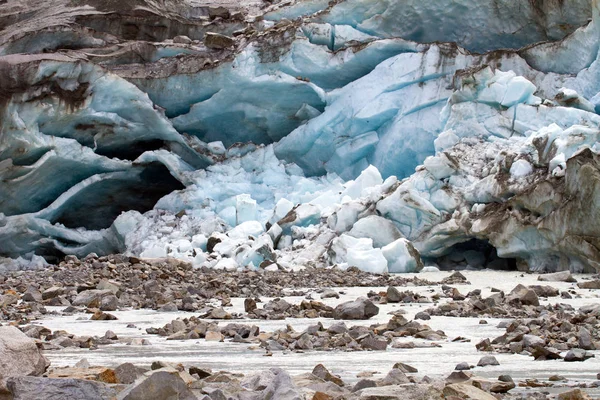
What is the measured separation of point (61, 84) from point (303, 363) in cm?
1386

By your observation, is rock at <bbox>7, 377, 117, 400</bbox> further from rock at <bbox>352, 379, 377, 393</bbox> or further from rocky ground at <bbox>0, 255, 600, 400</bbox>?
rock at <bbox>352, 379, 377, 393</bbox>

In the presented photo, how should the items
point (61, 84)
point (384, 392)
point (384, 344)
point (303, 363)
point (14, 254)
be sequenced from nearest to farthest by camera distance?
1. point (384, 392)
2. point (303, 363)
3. point (384, 344)
4. point (61, 84)
5. point (14, 254)

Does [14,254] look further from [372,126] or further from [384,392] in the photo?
[384,392]

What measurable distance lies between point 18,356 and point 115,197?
55.4 ft

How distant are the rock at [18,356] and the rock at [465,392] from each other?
142cm

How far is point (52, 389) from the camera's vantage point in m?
1.96

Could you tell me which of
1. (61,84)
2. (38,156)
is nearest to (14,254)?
(38,156)

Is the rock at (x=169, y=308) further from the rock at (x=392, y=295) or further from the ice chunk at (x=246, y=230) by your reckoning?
the ice chunk at (x=246, y=230)

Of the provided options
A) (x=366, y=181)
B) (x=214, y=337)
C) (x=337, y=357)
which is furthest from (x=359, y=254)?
(x=337, y=357)

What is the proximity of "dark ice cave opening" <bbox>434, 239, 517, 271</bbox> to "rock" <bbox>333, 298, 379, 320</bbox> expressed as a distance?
8436mm

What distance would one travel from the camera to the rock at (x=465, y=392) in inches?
86.5

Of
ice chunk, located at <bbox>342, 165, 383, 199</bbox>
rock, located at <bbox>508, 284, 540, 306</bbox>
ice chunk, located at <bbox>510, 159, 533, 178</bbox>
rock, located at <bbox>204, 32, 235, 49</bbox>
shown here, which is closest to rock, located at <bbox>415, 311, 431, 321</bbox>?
rock, located at <bbox>508, 284, 540, 306</bbox>

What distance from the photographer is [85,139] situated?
17.2 meters

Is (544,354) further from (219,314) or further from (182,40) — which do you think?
(182,40)
